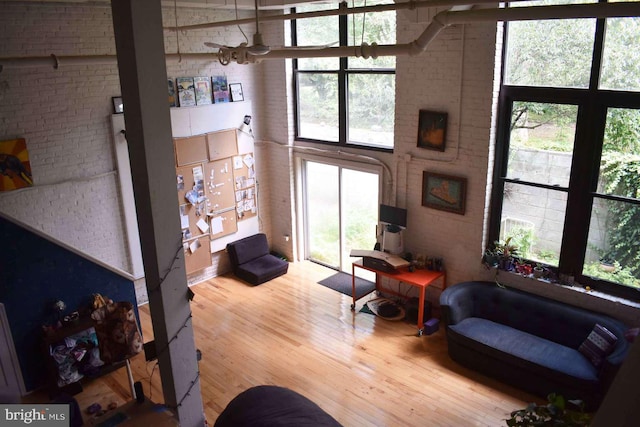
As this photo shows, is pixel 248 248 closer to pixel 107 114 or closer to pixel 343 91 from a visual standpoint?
pixel 343 91

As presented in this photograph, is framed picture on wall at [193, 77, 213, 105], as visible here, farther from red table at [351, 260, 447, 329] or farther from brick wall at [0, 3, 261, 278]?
red table at [351, 260, 447, 329]

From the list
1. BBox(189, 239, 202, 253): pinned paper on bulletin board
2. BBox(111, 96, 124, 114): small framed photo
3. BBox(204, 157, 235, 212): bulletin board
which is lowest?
BBox(189, 239, 202, 253): pinned paper on bulletin board

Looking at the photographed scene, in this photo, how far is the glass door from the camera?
8.40 m

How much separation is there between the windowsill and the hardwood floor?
1.24 metres

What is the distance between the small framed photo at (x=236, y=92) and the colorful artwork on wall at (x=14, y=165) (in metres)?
3.33

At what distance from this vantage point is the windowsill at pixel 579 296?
19.1ft

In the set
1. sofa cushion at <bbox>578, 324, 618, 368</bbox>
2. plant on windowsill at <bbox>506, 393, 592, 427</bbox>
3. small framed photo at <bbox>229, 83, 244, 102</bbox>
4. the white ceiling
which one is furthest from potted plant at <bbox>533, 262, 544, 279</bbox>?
small framed photo at <bbox>229, 83, 244, 102</bbox>

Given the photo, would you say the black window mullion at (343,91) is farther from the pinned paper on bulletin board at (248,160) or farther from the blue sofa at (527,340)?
the blue sofa at (527,340)

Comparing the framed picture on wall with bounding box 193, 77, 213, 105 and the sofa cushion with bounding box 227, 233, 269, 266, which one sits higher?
the framed picture on wall with bounding box 193, 77, 213, 105

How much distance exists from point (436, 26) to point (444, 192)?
285cm

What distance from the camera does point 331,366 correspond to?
6.45 metres

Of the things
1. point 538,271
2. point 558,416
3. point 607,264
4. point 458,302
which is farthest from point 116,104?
point 607,264

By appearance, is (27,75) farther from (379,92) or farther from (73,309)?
(379,92)

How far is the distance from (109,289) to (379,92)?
4708 millimetres
